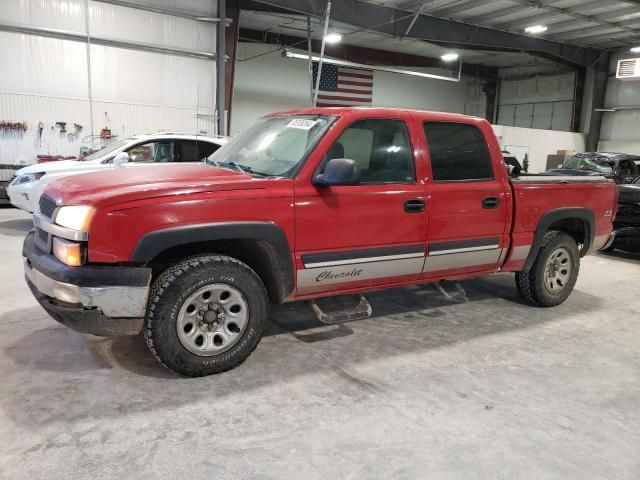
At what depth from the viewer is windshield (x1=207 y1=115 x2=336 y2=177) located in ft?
11.5

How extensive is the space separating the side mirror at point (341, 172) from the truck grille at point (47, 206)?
169cm

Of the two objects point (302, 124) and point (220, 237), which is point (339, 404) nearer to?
point (220, 237)

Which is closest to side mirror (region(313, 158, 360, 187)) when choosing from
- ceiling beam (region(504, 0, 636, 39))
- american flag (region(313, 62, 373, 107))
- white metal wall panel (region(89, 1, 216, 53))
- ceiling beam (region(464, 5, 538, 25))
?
white metal wall panel (region(89, 1, 216, 53))

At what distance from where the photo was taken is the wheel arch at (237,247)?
2.88 meters

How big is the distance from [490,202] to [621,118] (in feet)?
68.9

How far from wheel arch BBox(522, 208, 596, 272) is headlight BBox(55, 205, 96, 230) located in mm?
3722

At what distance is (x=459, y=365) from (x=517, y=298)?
6.85 feet

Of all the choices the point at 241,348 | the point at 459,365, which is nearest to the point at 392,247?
the point at 459,365

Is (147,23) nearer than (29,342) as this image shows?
No

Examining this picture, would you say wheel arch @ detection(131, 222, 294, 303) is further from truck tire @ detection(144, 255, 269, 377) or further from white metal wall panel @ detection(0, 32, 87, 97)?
white metal wall panel @ detection(0, 32, 87, 97)

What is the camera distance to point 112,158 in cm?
793

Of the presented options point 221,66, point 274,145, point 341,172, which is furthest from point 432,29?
point 341,172

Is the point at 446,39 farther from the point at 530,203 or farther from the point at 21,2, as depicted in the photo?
the point at 530,203

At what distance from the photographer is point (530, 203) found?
4.44 metres
